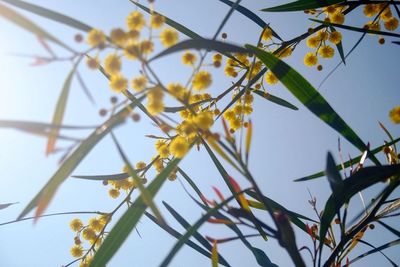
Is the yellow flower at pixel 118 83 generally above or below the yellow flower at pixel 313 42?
below

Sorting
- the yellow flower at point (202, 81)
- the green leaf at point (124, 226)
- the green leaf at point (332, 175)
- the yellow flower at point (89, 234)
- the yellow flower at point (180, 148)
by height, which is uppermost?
the yellow flower at point (89, 234)

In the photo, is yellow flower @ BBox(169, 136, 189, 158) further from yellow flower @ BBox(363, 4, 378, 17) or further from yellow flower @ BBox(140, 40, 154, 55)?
yellow flower @ BBox(363, 4, 378, 17)

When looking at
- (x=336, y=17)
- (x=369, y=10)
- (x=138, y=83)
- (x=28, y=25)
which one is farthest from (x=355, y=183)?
(x=369, y=10)

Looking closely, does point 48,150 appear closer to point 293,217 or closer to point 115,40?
point 115,40

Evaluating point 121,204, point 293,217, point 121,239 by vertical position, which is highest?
point 121,204

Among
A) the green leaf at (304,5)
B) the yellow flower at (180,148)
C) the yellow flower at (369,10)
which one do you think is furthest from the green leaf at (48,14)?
the yellow flower at (369,10)

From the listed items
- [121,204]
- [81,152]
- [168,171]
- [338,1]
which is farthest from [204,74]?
[338,1]

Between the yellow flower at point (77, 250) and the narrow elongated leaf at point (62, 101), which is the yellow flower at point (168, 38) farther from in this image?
the yellow flower at point (77, 250)
